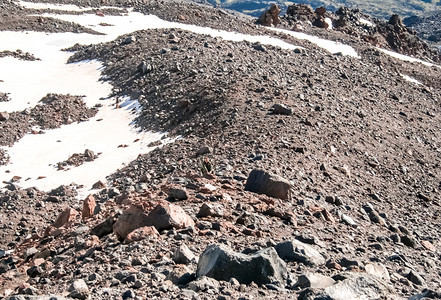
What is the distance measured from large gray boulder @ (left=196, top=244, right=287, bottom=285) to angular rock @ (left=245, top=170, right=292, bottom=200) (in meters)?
3.72

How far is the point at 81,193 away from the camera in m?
13.8

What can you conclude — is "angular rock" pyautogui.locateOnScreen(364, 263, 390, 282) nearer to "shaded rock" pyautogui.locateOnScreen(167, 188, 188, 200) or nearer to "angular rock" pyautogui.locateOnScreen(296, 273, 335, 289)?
"angular rock" pyautogui.locateOnScreen(296, 273, 335, 289)

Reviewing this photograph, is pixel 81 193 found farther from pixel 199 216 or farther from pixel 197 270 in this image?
pixel 197 270

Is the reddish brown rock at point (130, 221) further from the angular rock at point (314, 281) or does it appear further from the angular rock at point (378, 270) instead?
the angular rock at point (378, 270)

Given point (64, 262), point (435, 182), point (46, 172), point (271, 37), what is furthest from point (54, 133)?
point (271, 37)

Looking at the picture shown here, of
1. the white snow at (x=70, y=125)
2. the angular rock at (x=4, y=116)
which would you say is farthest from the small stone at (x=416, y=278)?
the angular rock at (x=4, y=116)

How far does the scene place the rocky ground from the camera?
6059mm

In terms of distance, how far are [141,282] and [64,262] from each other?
7.71ft

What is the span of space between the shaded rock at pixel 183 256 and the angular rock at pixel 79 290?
1258mm

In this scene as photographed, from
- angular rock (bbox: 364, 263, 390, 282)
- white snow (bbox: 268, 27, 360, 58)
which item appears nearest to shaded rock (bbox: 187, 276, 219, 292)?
angular rock (bbox: 364, 263, 390, 282)

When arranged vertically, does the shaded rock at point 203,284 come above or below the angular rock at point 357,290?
below

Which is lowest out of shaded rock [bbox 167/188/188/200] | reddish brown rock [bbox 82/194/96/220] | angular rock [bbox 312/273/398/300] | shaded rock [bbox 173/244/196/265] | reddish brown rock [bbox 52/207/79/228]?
reddish brown rock [bbox 52/207/79/228]

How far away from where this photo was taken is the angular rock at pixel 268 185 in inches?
382

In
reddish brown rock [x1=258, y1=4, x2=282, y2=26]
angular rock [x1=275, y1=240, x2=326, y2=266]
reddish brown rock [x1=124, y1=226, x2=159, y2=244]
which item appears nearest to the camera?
angular rock [x1=275, y1=240, x2=326, y2=266]
